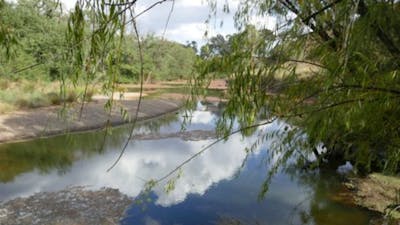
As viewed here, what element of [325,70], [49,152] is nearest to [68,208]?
[49,152]

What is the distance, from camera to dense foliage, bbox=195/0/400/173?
1.24 metres

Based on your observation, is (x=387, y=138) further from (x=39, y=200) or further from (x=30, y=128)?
(x=30, y=128)

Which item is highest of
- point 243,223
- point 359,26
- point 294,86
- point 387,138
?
point 359,26

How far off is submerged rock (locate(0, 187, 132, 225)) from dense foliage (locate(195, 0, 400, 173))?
3.60 metres

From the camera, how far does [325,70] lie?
1.55m

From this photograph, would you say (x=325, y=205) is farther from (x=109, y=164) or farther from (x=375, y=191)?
(x=109, y=164)

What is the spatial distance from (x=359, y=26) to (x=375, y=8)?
0.09 meters

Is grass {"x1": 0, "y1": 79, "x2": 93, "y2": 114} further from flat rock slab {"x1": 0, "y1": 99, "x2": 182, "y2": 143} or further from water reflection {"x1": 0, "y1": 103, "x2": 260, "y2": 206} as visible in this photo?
Result: water reflection {"x1": 0, "y1": 103, "x2": 260, "y2": 206}

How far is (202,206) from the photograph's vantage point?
5.02 m

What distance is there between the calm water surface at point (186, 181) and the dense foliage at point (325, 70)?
5.23ft

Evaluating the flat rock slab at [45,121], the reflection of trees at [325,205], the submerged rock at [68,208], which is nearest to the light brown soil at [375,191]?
the reflection of trees at [325,205]

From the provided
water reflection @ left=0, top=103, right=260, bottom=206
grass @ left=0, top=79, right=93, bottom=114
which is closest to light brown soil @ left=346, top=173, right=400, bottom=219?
water reflection @ left=0, top=103, right=260, bottom=206

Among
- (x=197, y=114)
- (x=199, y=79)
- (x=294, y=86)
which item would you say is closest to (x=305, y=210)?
(x=294, y=86)

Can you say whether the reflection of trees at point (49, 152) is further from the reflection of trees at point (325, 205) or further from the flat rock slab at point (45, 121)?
the reflection of trees at point (325, 205)
